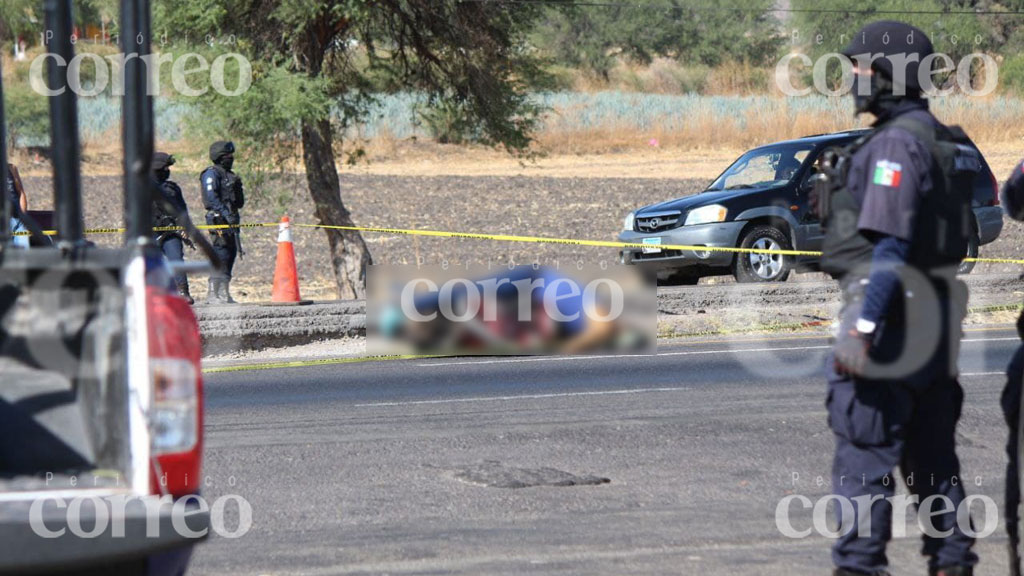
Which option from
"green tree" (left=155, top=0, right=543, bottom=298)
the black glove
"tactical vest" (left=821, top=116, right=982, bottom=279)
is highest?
"green tree" (left=155, top=0, right=543, bottom=298)

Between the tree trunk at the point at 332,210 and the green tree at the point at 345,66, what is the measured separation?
0.01 m

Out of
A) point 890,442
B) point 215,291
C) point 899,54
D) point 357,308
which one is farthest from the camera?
point 215,291

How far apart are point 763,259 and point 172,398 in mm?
13366

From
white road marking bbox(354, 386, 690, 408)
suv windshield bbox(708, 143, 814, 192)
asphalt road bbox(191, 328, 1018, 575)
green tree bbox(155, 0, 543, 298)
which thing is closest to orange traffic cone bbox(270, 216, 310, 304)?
green tree bbox(155, 0, 543, 298)

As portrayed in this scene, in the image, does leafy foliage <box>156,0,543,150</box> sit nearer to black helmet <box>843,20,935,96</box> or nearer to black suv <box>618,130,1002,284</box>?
black suv <box>618,130,1002,284</box>

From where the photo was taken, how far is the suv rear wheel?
648 inches

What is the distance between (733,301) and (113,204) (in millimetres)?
21593

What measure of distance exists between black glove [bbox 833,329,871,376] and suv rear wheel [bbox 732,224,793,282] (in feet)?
38.7

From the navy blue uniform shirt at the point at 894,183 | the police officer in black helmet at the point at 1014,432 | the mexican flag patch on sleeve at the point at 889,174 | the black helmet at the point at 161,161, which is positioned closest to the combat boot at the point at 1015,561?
the police officer in black helmet at the point at 1014,432

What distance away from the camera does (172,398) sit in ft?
12.4

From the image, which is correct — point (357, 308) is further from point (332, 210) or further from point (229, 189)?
point (332, 210)

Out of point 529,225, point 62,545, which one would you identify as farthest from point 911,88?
point 529,225

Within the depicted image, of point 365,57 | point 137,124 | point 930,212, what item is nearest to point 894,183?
point 930,212

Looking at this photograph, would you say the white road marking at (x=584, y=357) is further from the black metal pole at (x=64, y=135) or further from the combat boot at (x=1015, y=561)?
the black metal pole at (x=64, y=135)
